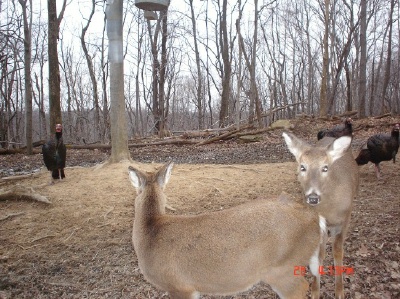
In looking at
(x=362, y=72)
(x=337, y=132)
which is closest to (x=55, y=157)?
(x=337, y=132)

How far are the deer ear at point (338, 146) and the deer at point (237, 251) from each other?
3.29 ft

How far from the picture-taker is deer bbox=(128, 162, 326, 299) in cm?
321

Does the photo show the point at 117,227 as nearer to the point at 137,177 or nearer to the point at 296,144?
the point at 137,177

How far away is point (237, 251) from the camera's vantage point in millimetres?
3211

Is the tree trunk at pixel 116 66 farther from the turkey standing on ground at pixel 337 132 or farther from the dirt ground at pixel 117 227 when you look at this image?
the turkey standing on ground at pixel 337 132

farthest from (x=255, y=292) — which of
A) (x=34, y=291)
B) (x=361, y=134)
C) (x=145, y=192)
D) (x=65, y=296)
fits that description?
(x=361, y=134)

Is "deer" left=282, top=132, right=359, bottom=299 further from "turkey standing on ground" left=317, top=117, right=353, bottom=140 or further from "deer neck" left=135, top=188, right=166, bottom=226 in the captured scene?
"turkey standing on ground" left=317, top=117, right=353, bottom=140

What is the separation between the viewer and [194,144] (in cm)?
1670

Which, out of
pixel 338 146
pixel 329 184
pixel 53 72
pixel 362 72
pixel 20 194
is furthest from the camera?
pixel 362 72

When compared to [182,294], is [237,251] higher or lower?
higher

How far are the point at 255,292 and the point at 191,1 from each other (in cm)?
3149

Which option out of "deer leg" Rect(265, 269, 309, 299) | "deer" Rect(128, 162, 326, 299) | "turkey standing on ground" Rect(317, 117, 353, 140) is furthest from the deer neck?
"turkey standing on ground" Rect(317, 117, 353, 140)

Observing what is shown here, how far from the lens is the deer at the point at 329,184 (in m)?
4.08

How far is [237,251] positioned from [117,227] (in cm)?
375
